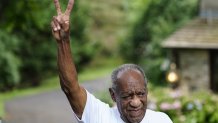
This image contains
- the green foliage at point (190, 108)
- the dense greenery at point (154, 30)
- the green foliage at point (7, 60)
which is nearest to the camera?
the green foliage at point (190, 108)

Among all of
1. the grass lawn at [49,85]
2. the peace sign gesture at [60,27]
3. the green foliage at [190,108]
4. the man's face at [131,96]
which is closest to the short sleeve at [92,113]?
the man's face at [131,96]

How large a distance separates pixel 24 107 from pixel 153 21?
24.9 ft

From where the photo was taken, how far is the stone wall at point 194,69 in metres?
17.3

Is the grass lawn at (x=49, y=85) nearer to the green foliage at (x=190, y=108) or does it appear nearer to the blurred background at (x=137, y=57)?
the blurred background at (x=137, y=57)

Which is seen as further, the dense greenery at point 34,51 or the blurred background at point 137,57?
the dense greenery at point 34,51

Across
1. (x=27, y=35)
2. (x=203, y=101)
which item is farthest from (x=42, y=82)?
(x=203, y=101)

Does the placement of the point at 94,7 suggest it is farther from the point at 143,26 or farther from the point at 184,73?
the point at 184,73

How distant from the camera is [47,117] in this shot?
61.1ft

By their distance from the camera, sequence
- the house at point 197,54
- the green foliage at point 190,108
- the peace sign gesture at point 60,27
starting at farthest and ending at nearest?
the house at point 197,54, the green foliage at point 190,108, the peace sign gesture at point 60,27

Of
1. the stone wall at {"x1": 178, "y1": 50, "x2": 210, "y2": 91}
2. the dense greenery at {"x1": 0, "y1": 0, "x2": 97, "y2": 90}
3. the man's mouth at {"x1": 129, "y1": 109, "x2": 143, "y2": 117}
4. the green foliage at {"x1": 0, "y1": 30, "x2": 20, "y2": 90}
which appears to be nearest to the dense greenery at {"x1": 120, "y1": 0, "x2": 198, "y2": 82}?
the dense greenery at {"x1": 0, "y1": 0, "x2": 97, "y2": 90}

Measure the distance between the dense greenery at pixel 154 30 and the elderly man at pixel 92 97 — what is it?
63.4ft

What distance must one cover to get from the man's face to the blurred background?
16.7 feet

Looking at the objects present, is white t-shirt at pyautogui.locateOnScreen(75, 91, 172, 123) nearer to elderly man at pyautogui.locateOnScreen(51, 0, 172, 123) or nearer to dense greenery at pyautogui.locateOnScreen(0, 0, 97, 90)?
elderly man at pyautogui.locateOnScreen(51, 0, 172, 123)

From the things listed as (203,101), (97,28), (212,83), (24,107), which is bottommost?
(97,28)
